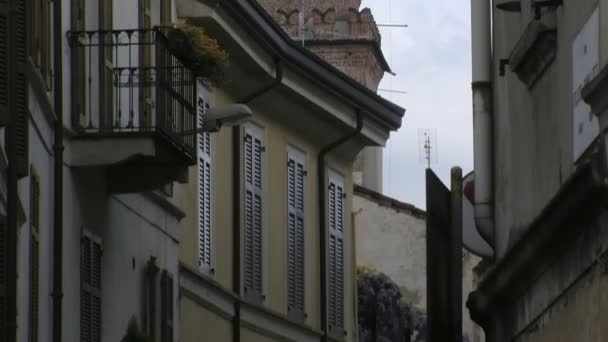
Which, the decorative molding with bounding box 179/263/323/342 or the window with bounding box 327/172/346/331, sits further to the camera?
the window with bounding box 327/172/346/331

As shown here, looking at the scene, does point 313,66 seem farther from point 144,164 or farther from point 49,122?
point 49,122

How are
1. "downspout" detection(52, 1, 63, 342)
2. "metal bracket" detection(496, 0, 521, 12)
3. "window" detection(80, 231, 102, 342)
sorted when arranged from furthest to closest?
"window" detection(80, 231, 102, 342) → "downspout" detection(52, 1, 63, 342) → "metal bracket" detection(496, 0, 521, 12)

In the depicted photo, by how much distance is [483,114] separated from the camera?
49.0 feet

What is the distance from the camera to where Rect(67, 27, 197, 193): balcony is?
20.6m

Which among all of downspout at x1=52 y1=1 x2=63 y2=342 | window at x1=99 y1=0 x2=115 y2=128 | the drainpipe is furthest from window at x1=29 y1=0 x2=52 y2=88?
the drainpipe

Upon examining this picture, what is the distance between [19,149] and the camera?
14266 mm

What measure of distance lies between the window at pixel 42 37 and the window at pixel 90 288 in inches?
75.0

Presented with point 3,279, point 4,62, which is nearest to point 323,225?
point 3,279

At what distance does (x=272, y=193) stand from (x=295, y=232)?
46.6 inches

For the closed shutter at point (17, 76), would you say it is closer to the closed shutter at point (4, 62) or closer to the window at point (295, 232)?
the closed shutter at point (4, 62)

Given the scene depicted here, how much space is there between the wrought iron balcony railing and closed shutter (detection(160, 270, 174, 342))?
2.36 meters

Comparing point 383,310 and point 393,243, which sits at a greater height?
point 393,243

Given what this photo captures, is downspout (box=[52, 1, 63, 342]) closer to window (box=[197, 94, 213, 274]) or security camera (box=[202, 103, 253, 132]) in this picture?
security camera (box=[202, 103, 253, 132])

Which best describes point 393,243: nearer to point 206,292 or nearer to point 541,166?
point 206,292
